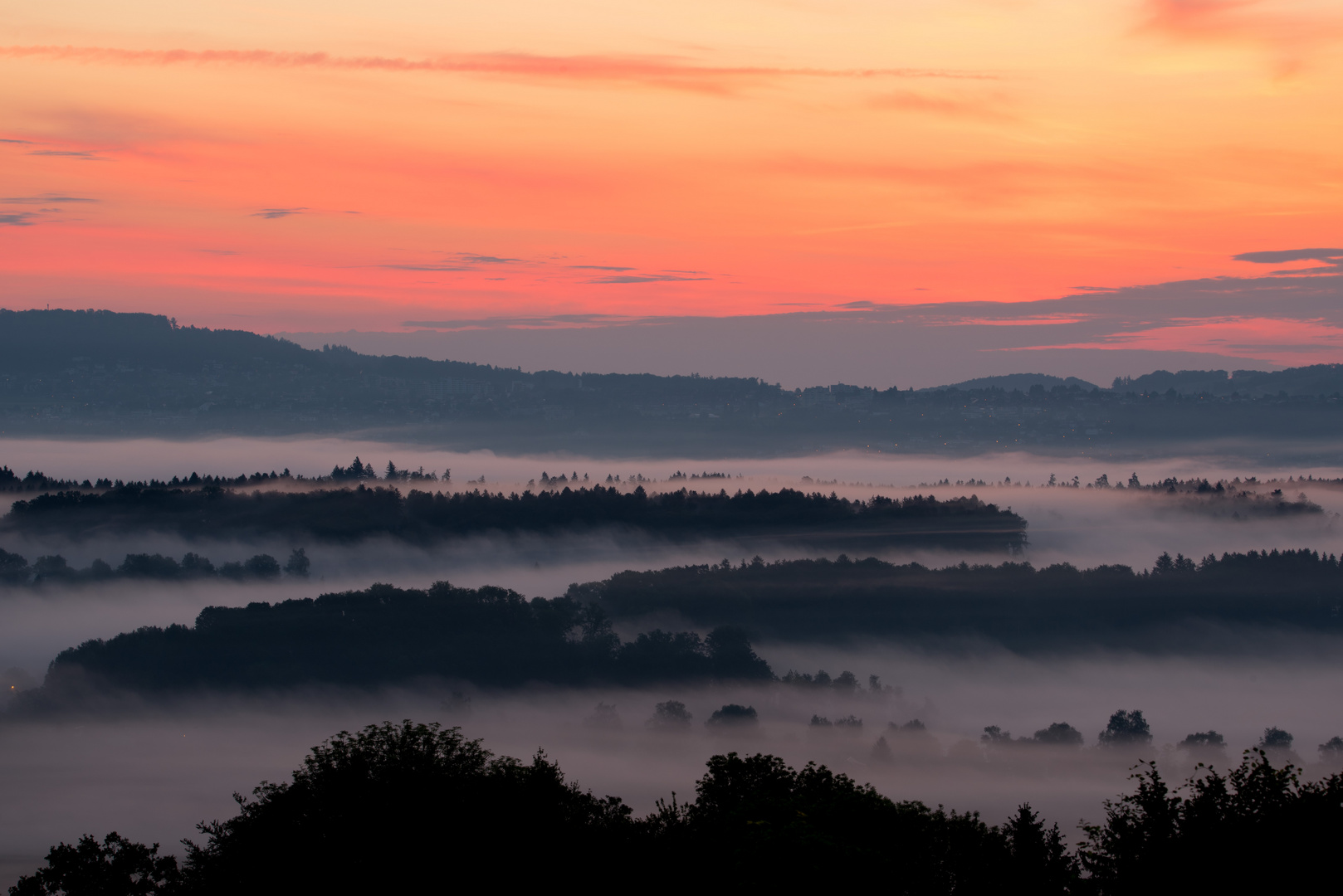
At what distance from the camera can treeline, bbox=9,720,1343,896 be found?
125 feet

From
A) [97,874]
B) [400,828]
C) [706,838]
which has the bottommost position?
[97,874]

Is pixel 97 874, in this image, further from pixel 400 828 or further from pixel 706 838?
pixel 706 838

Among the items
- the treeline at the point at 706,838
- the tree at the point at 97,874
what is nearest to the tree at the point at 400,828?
the treeline at the point at 706,838

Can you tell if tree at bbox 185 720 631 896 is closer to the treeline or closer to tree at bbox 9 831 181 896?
the treeline

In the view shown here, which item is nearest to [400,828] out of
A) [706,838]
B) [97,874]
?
[706,838]

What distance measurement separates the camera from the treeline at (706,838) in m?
38.2

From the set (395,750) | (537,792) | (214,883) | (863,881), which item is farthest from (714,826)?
(214,883)

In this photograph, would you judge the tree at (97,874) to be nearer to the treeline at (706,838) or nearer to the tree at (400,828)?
the treeline at (706,838)

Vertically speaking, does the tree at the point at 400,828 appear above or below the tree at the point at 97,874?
above

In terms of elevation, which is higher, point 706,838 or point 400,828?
point 400,828

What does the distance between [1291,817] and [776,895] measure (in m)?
15.2

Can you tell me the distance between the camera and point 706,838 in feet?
160

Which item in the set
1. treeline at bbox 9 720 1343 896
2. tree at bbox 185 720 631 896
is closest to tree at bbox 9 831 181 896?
treeline at bbox 9 720 1343 896

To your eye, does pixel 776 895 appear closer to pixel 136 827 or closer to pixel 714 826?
pixel 714 826
